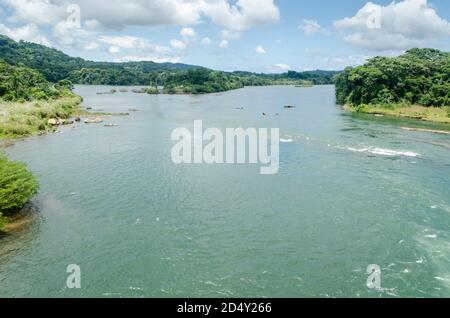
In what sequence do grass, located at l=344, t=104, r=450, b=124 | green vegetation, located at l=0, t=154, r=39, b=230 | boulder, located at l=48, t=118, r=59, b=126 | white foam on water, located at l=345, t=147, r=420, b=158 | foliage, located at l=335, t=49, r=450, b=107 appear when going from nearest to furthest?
green vegetation, located at l=0, t=154, r=39, b=230 < white foam on water, located at l=345, t=147, r=420, b=158 < boulder, located at l=48, t=118, r=59, b=126 < grass, located at l=344, t=104, r=450, b=124 < foliage, located at l=335, t=49, r=450, b=107

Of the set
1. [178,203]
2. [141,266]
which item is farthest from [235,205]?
[141,266]

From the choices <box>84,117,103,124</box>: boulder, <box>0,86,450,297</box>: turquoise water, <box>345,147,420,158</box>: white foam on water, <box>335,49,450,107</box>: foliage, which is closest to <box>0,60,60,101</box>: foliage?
<box>84,117,103,124</box>: boulder

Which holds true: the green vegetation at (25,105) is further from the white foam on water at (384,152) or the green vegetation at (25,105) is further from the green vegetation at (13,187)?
the white foam on water at (384,152)

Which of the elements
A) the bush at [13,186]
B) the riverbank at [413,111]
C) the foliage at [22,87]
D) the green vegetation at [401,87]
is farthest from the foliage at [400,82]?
the bush at [13,186]

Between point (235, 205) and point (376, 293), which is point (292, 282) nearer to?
point (376, 293)

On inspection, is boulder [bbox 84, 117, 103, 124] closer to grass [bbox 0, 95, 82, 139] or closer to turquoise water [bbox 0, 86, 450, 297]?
grass [bbox 0, 95, 82, 139]

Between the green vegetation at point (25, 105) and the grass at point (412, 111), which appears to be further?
the grass at point (412, 111)
